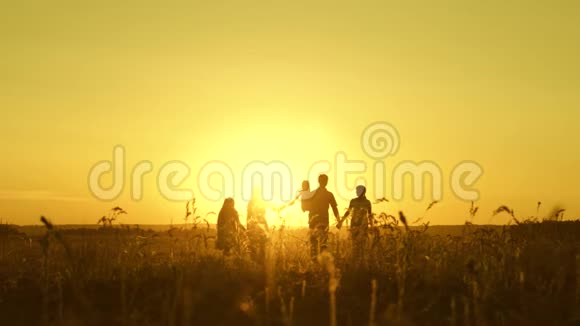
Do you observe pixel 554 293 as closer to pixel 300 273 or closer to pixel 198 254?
pixel 300 273

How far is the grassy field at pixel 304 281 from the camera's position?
738 centimetres

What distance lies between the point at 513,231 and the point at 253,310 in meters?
5.11

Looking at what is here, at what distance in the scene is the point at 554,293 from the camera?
820cm

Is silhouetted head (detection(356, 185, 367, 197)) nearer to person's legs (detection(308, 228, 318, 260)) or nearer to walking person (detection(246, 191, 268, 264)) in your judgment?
walking person (detection(246, 191, 268, 264))

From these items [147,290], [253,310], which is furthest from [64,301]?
[253,310]

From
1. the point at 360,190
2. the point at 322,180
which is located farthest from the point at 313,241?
the point at 322,180

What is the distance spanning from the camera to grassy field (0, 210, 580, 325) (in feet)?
24.2

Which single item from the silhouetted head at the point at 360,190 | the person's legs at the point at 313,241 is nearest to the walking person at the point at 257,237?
the person's legs at the point at 313,241

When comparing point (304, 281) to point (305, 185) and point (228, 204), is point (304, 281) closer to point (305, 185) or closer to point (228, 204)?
point (305, 185)

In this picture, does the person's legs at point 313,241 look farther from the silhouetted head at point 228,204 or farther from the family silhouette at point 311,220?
the silhouetted head at point 228,204

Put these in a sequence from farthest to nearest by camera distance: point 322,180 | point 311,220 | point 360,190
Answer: point 322,180
point 360,190
point 311,220

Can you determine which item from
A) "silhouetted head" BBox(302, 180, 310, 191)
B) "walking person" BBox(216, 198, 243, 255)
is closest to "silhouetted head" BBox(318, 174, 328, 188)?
"silhouetted head" BBox(302, 180, 310, 191)

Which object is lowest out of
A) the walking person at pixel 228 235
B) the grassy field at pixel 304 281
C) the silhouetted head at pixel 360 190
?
the grassy field at pixel 304 281

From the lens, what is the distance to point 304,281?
6973 millimetres
